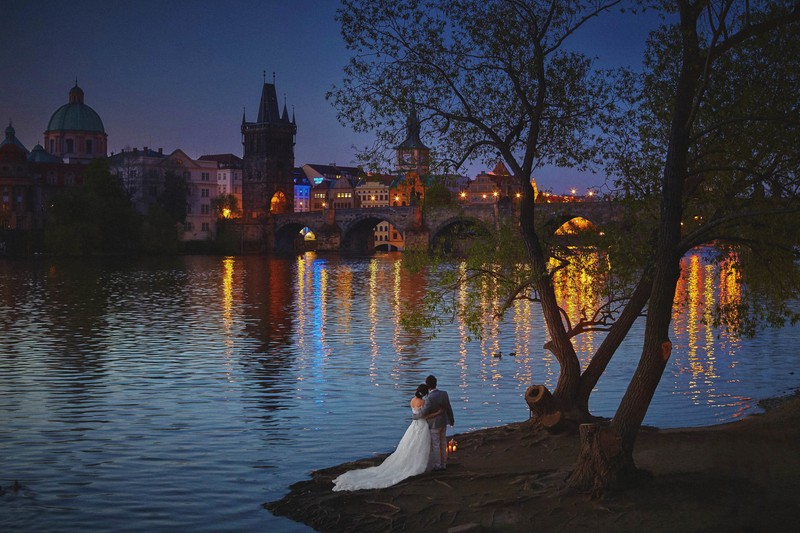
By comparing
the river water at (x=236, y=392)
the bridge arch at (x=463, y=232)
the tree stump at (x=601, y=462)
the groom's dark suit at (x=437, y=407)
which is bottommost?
the river water at (x=236, y=392)

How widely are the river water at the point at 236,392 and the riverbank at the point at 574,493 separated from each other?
1270mm

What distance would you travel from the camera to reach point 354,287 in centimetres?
7569

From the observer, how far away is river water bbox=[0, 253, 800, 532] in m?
17.4

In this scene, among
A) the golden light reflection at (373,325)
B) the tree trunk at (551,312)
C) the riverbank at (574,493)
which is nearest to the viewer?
the riverbank at (574,493)

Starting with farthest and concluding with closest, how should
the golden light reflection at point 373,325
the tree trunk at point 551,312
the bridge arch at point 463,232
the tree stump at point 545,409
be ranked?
the golden light reflection at point 373,325, the bridge arch at point 463,232, the tree trunk at point 551,312, the tree stump at point 545,409

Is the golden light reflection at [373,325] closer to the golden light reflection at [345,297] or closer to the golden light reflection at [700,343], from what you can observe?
the golden light reflection at [345,297]

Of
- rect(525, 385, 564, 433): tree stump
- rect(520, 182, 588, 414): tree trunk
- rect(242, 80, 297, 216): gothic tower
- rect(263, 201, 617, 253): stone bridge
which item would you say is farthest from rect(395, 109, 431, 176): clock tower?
rect(242, 80, 297, 216): gothic tower

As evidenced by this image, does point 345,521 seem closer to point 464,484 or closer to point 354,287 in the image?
point 464,484

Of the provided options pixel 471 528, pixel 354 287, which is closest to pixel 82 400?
pixel 471 528

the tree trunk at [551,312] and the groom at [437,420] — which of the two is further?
the tree trunk at [551,312]

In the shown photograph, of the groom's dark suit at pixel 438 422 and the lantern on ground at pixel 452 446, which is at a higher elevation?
the groom's dark suit at pixel 438 422

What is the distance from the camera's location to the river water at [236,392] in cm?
1744

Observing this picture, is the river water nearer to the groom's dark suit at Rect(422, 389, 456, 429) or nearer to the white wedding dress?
the white wedding dress

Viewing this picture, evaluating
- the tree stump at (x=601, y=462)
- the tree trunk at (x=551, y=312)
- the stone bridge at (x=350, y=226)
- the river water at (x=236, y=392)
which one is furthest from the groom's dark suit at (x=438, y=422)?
the stone bridge at (x=350, y=226)
